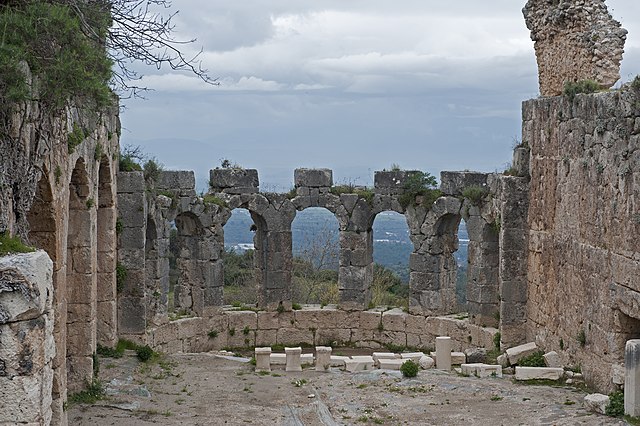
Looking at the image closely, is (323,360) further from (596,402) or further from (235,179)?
(235,179)

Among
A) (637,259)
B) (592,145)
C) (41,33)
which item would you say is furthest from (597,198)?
(41,33)

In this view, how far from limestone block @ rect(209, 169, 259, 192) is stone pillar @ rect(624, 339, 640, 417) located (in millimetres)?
12649

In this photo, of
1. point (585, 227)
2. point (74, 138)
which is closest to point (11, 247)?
point (74, 138)

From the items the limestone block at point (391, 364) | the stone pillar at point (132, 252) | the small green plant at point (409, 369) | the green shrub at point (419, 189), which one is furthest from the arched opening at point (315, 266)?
the small green plant at point (409, 369)

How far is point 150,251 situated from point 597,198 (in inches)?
422

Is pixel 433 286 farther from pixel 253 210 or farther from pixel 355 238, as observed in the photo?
pixel 253 210

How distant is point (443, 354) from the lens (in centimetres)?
1988

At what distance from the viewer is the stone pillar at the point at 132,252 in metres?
21.3

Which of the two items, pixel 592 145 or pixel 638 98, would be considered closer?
pixel 638 98

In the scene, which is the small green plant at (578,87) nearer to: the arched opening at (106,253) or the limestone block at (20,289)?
the arched opening at (106,253)

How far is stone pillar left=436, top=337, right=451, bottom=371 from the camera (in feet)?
65.2

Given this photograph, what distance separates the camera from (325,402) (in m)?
17.2

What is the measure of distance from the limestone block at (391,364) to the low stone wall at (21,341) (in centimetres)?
1197

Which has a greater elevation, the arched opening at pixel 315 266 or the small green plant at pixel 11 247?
the small green plant at pixel 11 247
